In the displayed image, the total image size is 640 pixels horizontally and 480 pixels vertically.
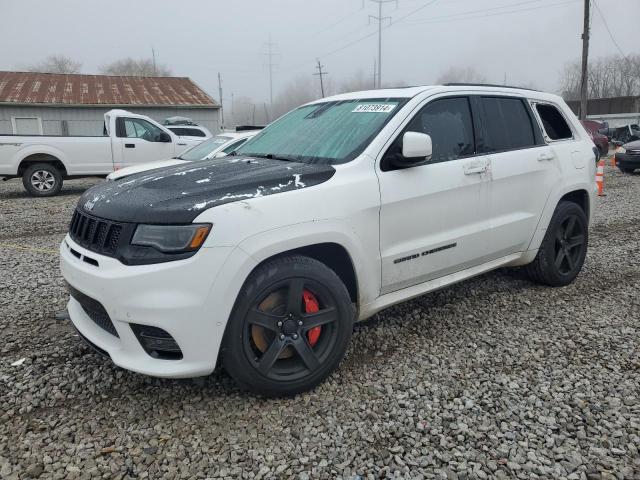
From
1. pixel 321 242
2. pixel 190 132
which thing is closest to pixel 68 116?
pixel 190 132

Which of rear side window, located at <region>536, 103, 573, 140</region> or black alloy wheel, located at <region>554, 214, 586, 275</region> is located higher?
rear side window, located at <region>536, 103, 573, 140</region>

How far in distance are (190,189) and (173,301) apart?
67 centimetres

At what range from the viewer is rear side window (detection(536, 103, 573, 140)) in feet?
14.7

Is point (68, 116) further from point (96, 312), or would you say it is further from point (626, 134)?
point (626, 134)

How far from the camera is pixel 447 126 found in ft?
12.1

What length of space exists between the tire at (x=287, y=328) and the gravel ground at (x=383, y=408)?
17 centimetres

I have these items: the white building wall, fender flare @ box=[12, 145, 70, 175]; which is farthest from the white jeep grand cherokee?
the white building wall

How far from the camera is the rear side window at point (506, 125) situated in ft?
12.9

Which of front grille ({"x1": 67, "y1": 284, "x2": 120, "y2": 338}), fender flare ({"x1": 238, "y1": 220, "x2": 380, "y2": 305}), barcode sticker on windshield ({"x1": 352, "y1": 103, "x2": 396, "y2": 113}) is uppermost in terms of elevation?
barcode sticker on windshield ({"x1": 352, "y1": 103, "x2": 396, "y2": 113})

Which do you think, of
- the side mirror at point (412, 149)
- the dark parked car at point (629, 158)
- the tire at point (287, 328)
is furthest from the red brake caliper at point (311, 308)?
the dark parked car at point (629, 158)

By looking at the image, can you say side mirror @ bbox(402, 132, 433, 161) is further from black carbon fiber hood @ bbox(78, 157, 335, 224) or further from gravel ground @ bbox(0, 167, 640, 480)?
gravel ground @ bbox(0, 167, 640, 480)

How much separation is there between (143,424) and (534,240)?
3417 millimetres

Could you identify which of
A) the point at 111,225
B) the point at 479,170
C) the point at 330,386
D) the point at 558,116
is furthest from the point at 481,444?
the point at 558,116

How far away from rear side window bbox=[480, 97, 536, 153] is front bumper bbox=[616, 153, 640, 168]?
12110 millimetres
